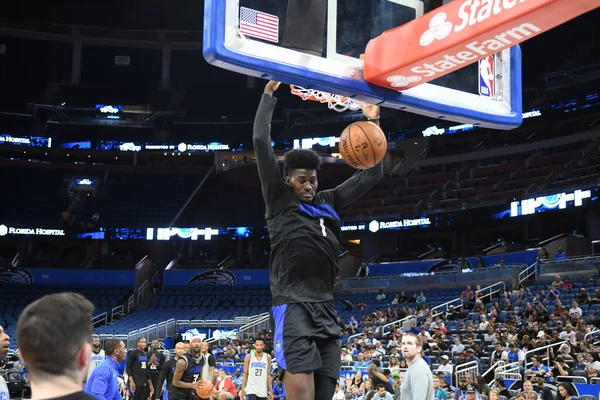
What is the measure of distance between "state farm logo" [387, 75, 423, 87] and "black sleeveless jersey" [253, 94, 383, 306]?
1.14 m

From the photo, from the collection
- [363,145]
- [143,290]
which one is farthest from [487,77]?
[143,290]

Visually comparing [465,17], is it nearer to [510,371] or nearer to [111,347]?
[111,347]

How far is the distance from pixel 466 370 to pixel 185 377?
23.8ft

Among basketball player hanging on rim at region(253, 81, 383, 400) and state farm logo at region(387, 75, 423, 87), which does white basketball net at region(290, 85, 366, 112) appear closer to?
state farm logo at region(387, 75, 423, 87)

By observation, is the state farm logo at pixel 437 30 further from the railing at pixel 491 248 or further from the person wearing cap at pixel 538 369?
the railing at pixel 491 248

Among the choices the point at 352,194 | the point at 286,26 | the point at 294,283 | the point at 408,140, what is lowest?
the point at 294,283

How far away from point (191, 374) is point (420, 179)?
28716 mm

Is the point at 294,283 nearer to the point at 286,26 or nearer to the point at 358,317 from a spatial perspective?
the point at 286,26

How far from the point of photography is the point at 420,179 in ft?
124

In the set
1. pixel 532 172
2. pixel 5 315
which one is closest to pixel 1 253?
pixel 5 315

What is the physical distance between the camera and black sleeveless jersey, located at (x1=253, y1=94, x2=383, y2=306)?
3.91m

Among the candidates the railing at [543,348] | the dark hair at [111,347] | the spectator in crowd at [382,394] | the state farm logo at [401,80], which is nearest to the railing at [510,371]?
the railing at [543,348]

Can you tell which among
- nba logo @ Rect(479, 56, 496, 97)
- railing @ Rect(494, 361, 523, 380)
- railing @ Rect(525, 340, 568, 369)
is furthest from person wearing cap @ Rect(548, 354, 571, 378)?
nba logo @ Rect(479, 56, 496, 97)

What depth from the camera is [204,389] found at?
32.7 feet
